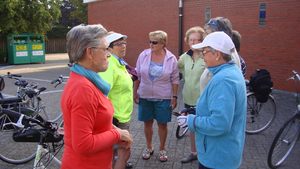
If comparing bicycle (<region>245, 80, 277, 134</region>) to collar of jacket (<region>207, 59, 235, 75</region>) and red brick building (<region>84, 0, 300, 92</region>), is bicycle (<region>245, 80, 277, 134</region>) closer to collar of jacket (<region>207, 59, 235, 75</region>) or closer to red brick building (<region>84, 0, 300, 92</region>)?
collar of jacket (<region>207, 59, 235, 75</region>)

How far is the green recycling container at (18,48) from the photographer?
17.7m

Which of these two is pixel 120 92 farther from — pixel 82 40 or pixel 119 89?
pixel 82 40

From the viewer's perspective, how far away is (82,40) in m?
1.65

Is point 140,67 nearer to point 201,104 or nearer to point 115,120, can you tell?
point 115,120

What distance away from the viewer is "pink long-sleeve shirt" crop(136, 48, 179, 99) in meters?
3.84

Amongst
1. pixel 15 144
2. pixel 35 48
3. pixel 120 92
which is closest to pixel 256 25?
pixel 120 92

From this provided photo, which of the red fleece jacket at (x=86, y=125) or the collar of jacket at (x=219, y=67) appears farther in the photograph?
the collar of jacket at (x=219, y=67)

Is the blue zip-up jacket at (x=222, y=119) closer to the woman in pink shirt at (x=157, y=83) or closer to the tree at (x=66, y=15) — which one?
the woman in pink shirt at (x=157, y=83)

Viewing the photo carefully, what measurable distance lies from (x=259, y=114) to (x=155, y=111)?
2488 mm

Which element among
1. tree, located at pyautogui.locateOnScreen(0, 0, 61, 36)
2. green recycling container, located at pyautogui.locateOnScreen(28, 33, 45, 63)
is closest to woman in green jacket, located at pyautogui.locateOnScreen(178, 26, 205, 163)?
tree, located at pyautogui.locateOnScreen(0, 0, 61, 36)

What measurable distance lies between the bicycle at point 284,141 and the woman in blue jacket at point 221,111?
6.25 ft

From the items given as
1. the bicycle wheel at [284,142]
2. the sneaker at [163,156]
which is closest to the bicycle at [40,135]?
the sneaker at [163,156]

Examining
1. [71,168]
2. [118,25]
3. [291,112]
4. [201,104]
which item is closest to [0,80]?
[71,168]

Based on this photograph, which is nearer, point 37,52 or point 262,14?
point 262,14
